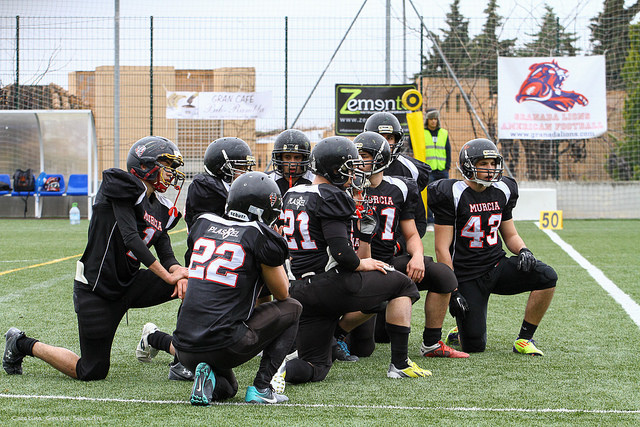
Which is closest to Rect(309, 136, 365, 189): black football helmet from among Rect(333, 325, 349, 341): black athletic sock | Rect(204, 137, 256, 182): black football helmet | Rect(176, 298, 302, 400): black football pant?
Rect(204, 137, 256, 182): black football helmet

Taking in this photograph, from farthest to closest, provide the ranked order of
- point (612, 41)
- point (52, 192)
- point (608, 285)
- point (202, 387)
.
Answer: point (612, 41)
point (52, 192)
point (608, 285)
point (202, 387)

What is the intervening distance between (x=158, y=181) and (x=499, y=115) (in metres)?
13.3

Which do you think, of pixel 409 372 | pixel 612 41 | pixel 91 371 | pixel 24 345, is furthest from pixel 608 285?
pixel 612 41

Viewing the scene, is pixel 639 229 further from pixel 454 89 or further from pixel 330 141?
pixel 330 141

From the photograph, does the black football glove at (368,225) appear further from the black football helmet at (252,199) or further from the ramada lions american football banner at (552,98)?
the ramada lions american football banner at (552,98)

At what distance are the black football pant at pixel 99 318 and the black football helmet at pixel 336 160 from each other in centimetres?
123

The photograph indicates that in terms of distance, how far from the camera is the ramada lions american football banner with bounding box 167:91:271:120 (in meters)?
16.6

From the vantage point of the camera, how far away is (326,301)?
14.9 ft

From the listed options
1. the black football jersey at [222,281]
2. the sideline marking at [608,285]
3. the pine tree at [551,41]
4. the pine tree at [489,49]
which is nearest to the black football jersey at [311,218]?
the black football jersey at [222,281]

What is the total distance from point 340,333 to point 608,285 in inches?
147

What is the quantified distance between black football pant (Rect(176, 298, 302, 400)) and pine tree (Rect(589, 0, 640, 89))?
51.3ft

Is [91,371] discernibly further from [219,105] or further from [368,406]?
[219,105]

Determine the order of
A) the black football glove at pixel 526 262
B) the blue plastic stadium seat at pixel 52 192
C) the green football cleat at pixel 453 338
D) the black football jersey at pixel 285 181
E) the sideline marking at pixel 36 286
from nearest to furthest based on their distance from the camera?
the black football glove at pixel 526 262, the black football jersey at pixel 285 181, the green football cleat at pixel 453 338, the sideline marking at pixel 36 286, the blue plastic stadium seat at pixel 52 192

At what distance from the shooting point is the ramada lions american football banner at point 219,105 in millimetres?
16594
